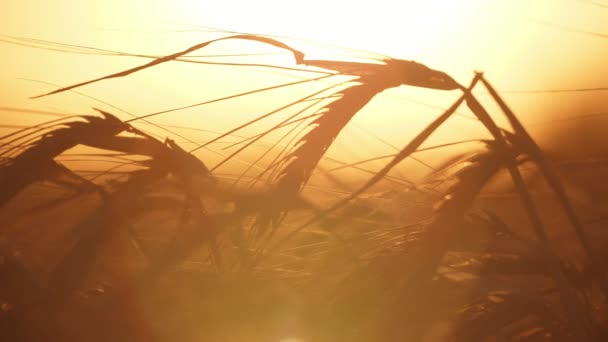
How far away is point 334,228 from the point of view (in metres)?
1.26

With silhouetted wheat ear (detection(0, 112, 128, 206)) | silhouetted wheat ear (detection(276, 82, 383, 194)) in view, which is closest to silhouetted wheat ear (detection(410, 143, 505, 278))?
silhouetted wheat ear (detection(276, 82, 383, 194))

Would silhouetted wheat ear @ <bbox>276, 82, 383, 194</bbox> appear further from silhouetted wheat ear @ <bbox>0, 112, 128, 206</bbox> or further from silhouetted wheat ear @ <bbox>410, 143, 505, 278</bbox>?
silhouetted wheat ear @ <bbox>0, 112, 128, 206</bbox>

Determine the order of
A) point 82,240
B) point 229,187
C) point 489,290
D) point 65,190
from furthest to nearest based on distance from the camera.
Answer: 1. point 65,190
2. point 229,187
3. point 82,240
4. point 489,290

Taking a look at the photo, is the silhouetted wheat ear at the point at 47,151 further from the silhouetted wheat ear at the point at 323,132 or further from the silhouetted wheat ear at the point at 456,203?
the silhouetted wheat ear at the point at 456,203

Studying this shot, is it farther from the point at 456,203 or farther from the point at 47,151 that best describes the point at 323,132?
the point at 47,151

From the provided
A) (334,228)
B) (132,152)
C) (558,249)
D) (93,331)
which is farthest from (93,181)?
(558,249)

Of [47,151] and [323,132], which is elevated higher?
[323,132]

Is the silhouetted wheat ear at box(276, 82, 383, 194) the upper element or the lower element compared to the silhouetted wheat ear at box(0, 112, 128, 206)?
upper

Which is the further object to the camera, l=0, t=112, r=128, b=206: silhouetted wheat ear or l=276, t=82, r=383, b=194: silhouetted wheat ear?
l=0, t=112, r=128, b=206: silhouetted wheat ear

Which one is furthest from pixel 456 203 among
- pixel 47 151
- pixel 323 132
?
pixel 47 151

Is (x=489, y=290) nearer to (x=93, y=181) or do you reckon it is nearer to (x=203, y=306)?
(x=203, y=306)

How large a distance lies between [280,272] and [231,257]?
0.54 feet

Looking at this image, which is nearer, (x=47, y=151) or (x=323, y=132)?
(x=323, y=132)

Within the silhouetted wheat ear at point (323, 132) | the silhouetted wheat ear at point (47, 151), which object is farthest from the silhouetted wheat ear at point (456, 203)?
the silhouetted wheat ear at point (47, 151)
